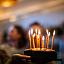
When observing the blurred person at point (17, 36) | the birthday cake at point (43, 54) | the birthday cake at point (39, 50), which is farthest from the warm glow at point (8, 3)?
the birthday cake at point (43, 54)

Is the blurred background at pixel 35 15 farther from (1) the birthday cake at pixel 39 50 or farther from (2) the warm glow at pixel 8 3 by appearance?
(1) the birthday cake at pixel 39 50

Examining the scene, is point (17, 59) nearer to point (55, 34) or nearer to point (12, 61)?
point (12, 61)

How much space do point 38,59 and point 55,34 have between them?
1.11 ft

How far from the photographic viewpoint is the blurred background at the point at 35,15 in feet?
6.10

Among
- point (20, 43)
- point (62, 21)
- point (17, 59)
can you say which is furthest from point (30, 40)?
point (62, 21)

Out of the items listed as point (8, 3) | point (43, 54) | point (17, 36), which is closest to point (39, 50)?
point (43, 54)

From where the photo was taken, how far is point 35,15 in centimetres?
189

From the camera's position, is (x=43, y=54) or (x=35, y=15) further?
(x=35, y=15)

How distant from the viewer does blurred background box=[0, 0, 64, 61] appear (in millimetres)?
1859

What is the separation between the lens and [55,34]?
186 centimetres

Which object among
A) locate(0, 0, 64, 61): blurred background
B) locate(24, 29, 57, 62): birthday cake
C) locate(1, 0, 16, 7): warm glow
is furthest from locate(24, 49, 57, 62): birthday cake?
locate(1, 0, 16, 7): warm glow

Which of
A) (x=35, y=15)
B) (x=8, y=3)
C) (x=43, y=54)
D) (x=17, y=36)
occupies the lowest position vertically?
(x=43, y=54)

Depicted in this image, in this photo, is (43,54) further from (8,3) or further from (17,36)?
(8,3)

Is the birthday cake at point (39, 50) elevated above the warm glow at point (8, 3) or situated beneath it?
situated beneath
